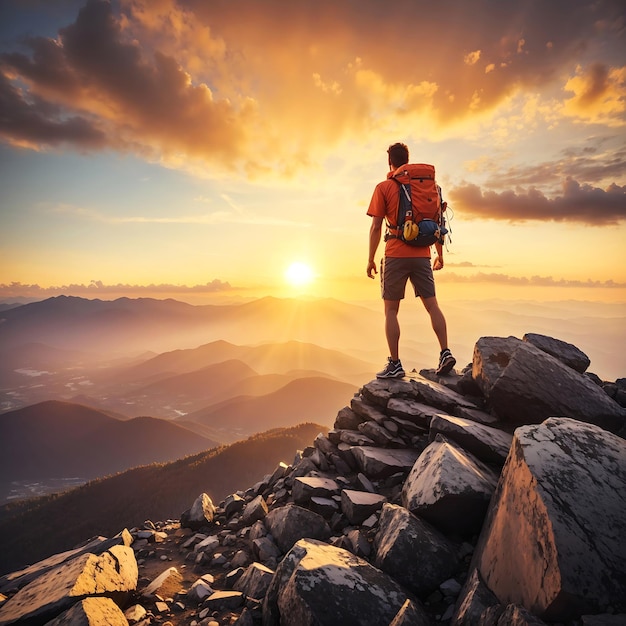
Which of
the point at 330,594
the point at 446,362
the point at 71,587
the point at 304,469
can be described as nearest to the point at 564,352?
the point at 446,362

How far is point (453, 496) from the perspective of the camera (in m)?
4.12

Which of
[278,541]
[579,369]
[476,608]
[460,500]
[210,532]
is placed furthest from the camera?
[579,369]

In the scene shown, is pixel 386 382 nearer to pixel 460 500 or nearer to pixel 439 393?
pixel 439 393

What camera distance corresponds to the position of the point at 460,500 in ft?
13.6

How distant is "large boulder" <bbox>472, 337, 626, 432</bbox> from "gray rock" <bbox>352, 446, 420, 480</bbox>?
2.00 m

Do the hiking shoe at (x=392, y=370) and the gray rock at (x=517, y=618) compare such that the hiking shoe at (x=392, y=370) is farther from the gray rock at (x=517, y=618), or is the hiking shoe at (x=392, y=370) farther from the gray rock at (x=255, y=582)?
the gray rock at (x=517, y=618)

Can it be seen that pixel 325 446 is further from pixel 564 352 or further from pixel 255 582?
pixel 564 352

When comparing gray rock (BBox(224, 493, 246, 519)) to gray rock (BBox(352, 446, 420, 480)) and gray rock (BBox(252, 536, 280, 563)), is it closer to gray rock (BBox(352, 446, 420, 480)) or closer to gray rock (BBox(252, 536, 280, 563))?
gray rock (BBox(252, 536, 280, 563))

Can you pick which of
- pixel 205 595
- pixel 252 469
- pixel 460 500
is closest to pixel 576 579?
pixel 460 500

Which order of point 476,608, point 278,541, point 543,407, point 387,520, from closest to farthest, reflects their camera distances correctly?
1. point 476,608
2. point 387,520
3. point 278,541
4. point 543,407

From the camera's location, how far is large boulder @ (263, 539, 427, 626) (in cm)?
325

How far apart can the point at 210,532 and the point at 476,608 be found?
216 inches

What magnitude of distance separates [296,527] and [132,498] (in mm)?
92589

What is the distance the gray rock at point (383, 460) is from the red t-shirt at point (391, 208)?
4.08m
